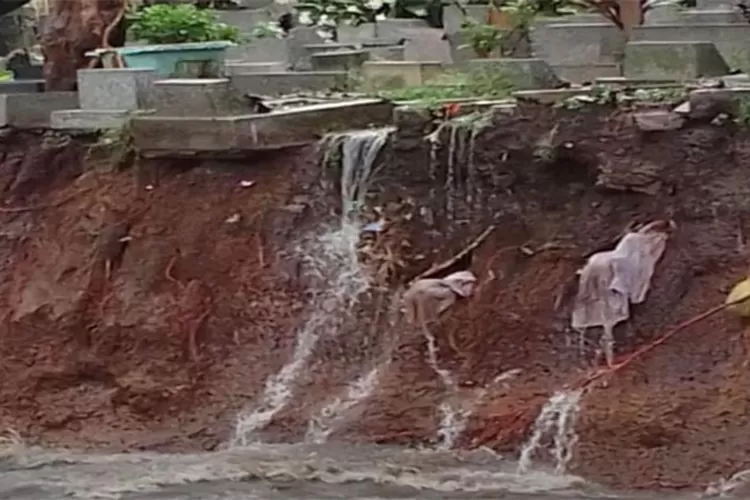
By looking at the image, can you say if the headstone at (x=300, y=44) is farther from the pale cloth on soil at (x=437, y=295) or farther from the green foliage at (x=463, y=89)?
the pale cloth on soil at (x=437, y=295)

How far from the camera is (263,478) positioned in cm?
725

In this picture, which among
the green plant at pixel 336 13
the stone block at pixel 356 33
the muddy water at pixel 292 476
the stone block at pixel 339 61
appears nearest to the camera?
the muddy water at pixel 292 476

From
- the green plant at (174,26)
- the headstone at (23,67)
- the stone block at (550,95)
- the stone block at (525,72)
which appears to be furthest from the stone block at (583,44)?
the headstone at (23,67)

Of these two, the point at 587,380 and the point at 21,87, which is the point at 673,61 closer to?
the point at 587,380

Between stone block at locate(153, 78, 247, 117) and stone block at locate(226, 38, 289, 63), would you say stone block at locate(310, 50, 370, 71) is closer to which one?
stone block at locate(226, 38, 289, 63)

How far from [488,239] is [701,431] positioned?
1.69 metres

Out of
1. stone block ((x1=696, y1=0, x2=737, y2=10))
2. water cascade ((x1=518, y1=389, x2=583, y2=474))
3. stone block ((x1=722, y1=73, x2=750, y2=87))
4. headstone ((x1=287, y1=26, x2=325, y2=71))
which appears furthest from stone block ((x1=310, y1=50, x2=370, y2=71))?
water cascade ((x1=518, y1=389, x2=583, y2=474))

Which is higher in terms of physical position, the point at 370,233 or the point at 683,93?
the point at 683,93

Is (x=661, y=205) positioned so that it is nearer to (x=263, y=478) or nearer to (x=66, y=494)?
(x=263, y=478)

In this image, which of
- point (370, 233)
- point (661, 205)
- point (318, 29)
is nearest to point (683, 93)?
point (661, 205)

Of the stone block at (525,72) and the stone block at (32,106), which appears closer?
the stone block at (525,72)

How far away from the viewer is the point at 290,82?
9695mm

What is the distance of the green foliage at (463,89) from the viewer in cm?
891

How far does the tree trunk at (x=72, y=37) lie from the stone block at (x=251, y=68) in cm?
75
